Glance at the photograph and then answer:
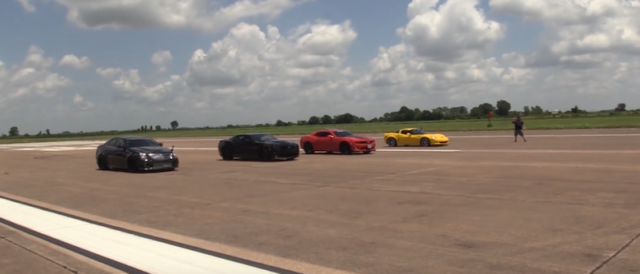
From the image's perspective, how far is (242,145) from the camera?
82.0ft

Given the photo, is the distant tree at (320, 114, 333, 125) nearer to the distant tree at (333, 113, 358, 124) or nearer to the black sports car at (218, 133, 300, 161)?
the distant tree at (333, 113, 358, 124)

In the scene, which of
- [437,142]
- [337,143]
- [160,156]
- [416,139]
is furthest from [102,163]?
[437,142]

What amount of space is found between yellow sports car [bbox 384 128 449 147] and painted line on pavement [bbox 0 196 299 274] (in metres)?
23.8

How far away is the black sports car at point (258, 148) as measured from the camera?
23.6 m

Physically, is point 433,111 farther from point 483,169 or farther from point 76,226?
point 76,226

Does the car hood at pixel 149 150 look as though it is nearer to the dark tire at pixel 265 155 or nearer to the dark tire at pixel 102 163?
the dark tire at pixel 102 163

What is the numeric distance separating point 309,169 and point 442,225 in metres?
10.8

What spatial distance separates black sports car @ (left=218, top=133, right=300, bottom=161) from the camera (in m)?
23.6

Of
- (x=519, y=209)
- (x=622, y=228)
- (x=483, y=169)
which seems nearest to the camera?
(x=622, y=228)

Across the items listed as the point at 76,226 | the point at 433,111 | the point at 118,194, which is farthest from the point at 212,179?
the point at 433,111

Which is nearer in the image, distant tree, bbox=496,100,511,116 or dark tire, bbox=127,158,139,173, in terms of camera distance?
dark tire, bbox=127,158,139,173

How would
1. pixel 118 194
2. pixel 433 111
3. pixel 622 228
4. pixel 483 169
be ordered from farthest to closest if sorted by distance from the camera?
pixel 433 111, pixel 483 169, pixel 118 194, pixel 622 228

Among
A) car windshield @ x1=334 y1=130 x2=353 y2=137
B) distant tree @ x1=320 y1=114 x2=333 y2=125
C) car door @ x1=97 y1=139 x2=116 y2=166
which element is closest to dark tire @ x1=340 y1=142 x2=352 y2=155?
car windshield @ x1=334 y1=130 x2=353 y2=137

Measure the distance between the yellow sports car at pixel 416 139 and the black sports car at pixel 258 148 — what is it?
33.7 ft
